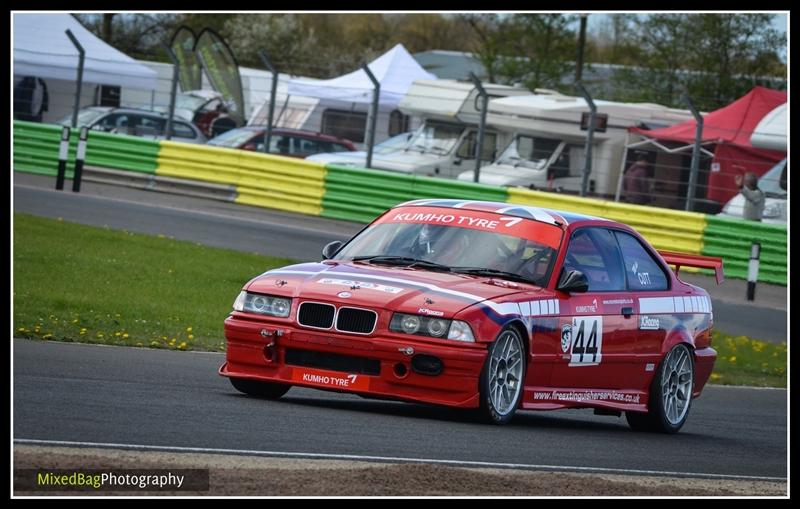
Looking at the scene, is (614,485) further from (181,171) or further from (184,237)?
(181,171)

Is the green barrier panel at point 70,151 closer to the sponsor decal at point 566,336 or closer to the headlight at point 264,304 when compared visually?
the headlight at point 264,304

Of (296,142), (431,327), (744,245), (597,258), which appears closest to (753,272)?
(744,245)

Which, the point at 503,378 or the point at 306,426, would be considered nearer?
the point at 306,426

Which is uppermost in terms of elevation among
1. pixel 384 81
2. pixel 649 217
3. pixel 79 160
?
pixel 384 81

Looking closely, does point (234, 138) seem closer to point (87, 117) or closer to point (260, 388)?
point (87, 117)

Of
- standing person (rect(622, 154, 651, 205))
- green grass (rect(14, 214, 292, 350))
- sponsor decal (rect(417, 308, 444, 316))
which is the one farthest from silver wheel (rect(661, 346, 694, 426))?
standing person (rect(622, 154, 651, 205))

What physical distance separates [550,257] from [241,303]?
206cm

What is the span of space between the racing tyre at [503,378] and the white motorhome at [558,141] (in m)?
20.5

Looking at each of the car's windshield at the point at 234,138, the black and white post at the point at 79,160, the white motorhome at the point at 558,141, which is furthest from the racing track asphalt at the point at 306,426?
the car's windshield at the point at 234,138

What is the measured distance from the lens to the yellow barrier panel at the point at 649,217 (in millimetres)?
24250

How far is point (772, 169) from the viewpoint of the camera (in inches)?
1060

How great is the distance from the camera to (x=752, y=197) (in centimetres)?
2455

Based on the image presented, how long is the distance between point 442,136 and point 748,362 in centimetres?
1564
